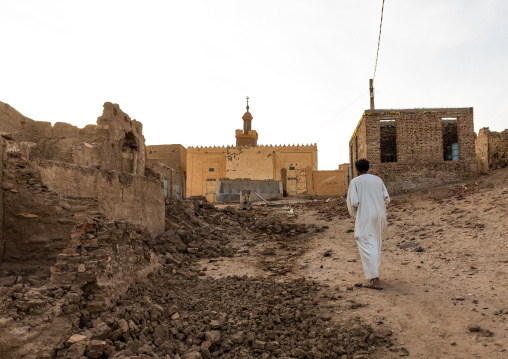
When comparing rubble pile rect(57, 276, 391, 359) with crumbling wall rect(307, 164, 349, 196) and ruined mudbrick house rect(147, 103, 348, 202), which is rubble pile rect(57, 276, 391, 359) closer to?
crumbling wall rect(307, 164, 349, 196)

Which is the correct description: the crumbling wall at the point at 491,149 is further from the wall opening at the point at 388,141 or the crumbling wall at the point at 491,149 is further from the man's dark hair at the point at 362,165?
the man's dark hair at the point at 362,165

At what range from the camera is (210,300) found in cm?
453

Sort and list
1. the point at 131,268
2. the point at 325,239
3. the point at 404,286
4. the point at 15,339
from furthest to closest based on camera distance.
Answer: the point at 325,239 → the point at 404,286 → the point at 131,268 → the point at 15,339

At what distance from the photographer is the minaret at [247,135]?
3578 centimetres

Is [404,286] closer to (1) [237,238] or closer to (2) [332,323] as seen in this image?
(2) [332,323]

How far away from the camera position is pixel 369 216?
4.77 meters

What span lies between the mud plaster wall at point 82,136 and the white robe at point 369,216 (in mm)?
5607

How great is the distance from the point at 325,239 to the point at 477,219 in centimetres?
321

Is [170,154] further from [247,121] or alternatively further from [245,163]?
[247,121]

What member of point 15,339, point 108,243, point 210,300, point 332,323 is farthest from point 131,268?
point 332,323

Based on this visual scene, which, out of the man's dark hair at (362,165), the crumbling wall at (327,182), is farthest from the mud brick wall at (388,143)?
the man's dark hair at (362,165)

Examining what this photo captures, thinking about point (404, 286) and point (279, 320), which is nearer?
point (279, 320)

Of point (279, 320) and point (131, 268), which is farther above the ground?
point (131, 268)

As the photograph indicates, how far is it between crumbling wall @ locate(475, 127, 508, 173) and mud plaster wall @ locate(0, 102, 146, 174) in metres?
15.0
